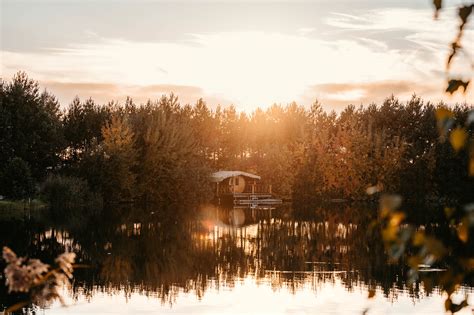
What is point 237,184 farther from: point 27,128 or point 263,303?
point 263,303

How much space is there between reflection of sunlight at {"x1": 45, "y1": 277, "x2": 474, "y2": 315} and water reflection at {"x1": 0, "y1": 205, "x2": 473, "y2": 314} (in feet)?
0.95

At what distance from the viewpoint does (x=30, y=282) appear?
12.0ft

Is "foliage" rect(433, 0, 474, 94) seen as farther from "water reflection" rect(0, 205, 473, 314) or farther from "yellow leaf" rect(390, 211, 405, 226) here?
"water reflection" rect(0, 205, 473, 314)

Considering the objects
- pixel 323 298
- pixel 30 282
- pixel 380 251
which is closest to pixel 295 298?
pixel 323 298

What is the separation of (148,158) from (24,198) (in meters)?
19.1

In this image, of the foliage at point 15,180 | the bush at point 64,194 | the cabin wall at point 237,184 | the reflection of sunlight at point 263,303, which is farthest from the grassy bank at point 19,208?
the cabin wall at point 237,184

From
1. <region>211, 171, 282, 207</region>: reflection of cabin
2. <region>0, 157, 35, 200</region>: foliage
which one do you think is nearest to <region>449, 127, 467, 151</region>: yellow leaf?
<region>0, 157, 35, 200</region>: foliage

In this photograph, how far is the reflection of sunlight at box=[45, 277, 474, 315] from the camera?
22.8 meters

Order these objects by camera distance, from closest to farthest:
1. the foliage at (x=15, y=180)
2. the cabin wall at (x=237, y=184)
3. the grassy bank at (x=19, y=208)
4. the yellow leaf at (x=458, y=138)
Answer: the yellow leaf at (x=458, y=138) → the grassy bank at (x=19, y=208) → the foliage at (x=15, y=180) → the cabin wall at (x=237, y=184)

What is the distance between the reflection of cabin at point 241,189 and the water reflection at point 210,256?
118 ft

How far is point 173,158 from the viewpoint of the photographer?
78.3 meters

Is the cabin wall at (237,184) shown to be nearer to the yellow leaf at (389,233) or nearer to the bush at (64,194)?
the bush at (64,194)

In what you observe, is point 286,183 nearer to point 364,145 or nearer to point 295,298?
point 364,145

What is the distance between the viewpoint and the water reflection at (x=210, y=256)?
2688 centimetres
